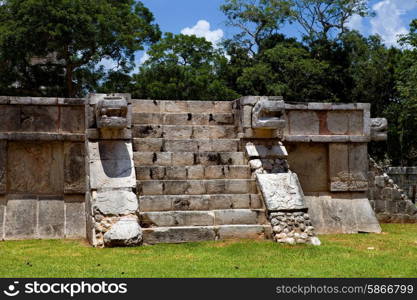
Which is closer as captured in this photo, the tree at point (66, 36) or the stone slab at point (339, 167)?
the stone slab at point (339, 167)

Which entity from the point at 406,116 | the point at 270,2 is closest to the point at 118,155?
the point at 406,116

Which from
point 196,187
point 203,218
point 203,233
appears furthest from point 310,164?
point 203,233

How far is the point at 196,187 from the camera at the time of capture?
9258mm

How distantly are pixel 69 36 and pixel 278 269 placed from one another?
21087mm

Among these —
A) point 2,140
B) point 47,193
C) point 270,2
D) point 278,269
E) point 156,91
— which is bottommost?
point 278,269

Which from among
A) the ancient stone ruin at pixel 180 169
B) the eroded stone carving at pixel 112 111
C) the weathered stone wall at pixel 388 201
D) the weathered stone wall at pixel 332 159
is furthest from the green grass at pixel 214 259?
the weathered stone wall at pixel 388 201

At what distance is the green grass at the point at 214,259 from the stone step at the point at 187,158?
156 cm

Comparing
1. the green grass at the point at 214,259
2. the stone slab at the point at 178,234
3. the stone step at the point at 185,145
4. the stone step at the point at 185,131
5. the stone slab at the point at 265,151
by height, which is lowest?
the green grass at the point at 214,259

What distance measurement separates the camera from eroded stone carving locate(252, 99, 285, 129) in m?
9.41

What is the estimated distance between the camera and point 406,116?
29.0 m

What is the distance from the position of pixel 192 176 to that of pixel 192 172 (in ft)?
0.19

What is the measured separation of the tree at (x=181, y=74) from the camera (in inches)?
1046

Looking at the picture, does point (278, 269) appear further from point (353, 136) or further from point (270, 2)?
point (270, 2)

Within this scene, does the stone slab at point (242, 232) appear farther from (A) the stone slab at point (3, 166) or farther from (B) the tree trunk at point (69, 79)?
(B) the tree trunk at point (69, 79)
